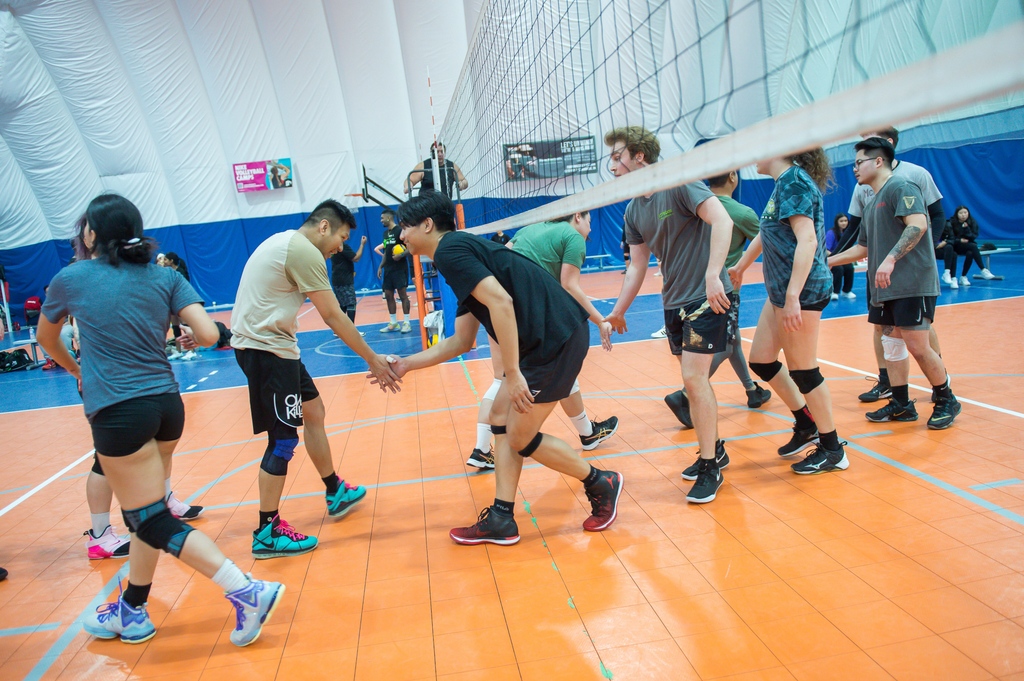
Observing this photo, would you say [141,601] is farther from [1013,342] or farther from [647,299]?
[647,299]

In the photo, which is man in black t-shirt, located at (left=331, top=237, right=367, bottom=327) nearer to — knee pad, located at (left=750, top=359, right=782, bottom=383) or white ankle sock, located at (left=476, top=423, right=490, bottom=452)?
white ankle sock, located at (left=476, top=423, right=490, bottom=452)

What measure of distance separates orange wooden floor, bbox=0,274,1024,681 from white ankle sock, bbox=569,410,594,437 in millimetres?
219

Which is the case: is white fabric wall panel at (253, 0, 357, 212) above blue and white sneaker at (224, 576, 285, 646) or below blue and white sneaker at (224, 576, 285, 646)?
above

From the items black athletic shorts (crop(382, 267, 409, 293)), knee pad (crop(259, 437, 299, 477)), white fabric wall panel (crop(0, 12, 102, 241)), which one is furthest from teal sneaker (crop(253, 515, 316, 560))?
white fabric wall panel (crop(0, 12, 102, 241))

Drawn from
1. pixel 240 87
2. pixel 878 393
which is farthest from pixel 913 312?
pixel 240 87

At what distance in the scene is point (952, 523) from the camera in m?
2.79

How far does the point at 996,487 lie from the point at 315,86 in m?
18.1

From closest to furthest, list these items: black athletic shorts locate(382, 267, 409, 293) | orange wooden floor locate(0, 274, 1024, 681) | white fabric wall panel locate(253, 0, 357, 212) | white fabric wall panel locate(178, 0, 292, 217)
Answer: orange wooden floor locate(0, 274, 1024, 681), black athletic shorts locate(382, 267, 409, 293), white fabric wall panel locate(178, 0, 292, 217), white fabric wall panel locate(253, 0, 357, 212)

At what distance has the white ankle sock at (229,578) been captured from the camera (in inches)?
91.7

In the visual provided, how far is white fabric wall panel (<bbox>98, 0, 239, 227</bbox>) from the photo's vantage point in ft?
51.6

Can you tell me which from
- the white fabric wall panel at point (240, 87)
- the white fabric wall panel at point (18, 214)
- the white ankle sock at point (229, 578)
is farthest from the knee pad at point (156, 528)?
the white fabric wall panel at point (18, 214)

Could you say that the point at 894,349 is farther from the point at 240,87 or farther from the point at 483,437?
the point at 240,87

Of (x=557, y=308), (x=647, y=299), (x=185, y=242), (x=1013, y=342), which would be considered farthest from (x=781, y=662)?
(x=185, y=242)

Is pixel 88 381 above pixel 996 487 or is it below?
above
